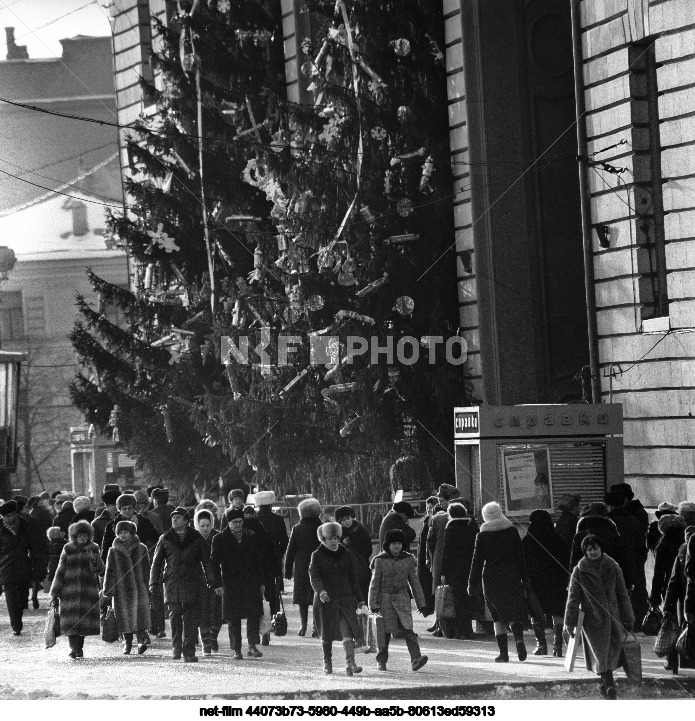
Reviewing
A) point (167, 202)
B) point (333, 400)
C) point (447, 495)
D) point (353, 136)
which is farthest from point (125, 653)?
point (167, 202)

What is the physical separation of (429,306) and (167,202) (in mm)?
7150

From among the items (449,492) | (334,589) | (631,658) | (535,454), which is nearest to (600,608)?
(631,658)

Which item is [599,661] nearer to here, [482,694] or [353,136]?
[482,694]

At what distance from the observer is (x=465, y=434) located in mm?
19219

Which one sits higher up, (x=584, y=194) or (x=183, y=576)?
(x=584, y=194)

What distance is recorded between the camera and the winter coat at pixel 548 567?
53.0 feet

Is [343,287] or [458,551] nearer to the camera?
[458,551]

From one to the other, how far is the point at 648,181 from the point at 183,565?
36.4ft

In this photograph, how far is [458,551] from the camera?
17219 mm

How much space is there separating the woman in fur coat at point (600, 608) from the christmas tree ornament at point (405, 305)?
50.5 feet

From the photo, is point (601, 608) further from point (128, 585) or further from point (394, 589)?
point (128, 585)

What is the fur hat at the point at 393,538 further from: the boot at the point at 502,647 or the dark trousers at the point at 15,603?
the dark trousers at the point at 15,603

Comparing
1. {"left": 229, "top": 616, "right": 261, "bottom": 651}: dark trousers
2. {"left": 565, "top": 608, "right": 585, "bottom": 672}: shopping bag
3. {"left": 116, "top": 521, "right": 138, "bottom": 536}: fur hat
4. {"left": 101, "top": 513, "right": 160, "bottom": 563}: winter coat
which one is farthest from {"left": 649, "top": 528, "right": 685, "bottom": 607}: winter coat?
{"left": 101, "top": 513, "right": 160, "bottom": 563}: winter coat

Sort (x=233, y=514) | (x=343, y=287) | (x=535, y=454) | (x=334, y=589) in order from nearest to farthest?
(x=334, y=589) → (x=233, y=514) → (x=535, y=454) → (x=343, y=287)
